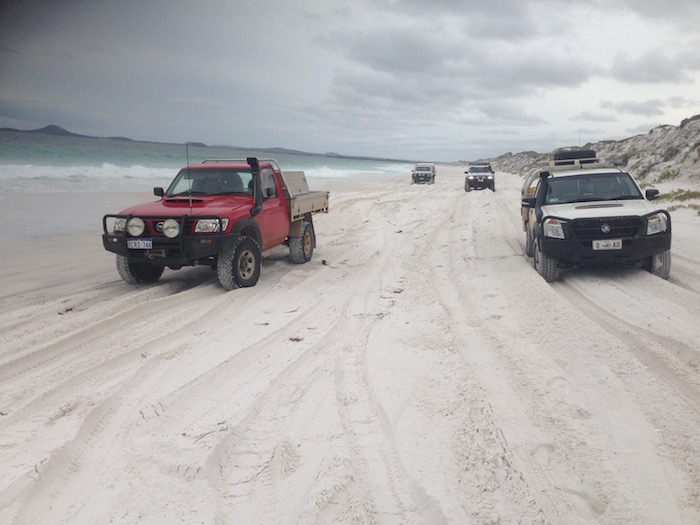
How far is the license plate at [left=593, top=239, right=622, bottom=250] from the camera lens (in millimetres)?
7340

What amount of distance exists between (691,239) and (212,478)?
11.2 meters

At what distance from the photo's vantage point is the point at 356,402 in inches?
155

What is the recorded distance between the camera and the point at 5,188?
2339 cm

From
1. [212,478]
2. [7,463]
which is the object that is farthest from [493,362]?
[7,463]

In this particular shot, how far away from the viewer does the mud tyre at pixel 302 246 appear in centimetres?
973

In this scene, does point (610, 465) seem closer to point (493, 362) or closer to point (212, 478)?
point (493, 362)

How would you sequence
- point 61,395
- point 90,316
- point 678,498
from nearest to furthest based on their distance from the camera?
1. point 678,498
2. point 61,395
3. point 90,316

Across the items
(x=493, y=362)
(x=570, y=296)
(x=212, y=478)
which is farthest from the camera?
(x=570, y=296)

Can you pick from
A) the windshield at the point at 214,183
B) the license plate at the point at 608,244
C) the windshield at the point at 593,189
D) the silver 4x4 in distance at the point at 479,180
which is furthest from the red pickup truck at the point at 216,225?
the silver 4x4 in distance at the point at 479,180

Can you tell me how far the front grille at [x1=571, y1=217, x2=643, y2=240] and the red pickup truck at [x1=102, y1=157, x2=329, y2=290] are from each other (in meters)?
4.78

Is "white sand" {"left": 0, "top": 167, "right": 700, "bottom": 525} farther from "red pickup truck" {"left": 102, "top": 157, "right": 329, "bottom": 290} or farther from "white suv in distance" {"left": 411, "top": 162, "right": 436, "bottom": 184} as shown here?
"white suv in distance" {"left": 411, "top": 162, "right": 436, "bottom": 184}

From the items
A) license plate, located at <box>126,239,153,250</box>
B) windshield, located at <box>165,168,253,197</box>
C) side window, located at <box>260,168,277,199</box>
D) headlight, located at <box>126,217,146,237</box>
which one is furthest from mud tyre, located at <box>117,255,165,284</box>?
side window, located at <box>260,168,277,199</box>

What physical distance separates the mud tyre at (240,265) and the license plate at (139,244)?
98 centimetres

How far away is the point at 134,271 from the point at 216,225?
1.62 metres
